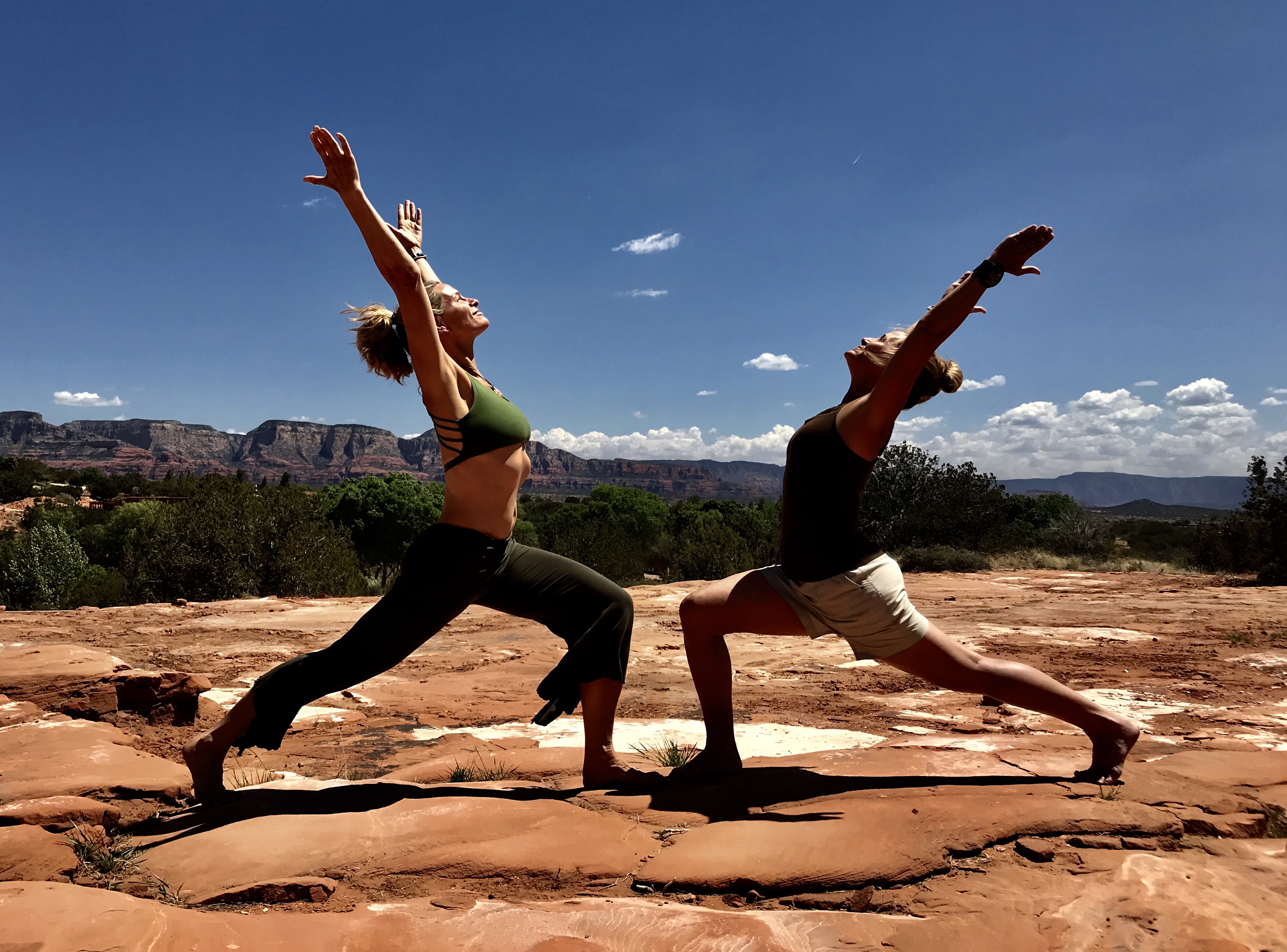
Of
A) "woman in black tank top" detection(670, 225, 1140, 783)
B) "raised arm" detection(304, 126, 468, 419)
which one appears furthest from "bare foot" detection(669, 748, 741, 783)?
"raised arm" detection(304, 126, 468, 419)

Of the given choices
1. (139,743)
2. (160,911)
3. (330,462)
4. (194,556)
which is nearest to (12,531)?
(194,556)

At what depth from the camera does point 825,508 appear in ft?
8.45

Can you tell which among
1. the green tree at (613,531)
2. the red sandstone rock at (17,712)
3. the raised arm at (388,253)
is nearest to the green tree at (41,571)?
the green tree at (613,531)

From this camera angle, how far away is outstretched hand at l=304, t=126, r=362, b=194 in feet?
7.72

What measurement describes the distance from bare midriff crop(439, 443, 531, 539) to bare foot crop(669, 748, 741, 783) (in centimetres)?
108

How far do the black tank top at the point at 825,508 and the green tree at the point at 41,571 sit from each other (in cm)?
1896

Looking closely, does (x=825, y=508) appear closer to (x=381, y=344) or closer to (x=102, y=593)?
(x=381, y=344)

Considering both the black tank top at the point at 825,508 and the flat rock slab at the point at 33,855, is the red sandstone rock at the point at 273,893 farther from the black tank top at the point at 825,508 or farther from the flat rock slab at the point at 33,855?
the black tank top at the point at 825,508

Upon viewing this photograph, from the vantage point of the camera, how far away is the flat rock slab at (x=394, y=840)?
2082mm

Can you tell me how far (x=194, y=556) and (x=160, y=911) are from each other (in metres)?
14.1

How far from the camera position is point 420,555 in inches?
102

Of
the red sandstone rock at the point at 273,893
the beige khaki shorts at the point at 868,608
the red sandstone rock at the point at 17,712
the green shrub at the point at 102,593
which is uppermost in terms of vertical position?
the beige khaki shorts at the point at 868,608

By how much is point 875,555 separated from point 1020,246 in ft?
3.42

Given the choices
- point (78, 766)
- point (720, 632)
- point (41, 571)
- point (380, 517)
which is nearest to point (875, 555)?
point (720, 632)
